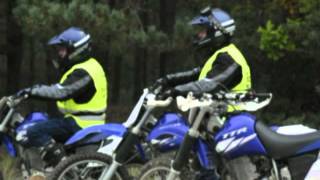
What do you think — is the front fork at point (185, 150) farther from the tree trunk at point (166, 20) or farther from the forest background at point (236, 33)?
the tree trunk at point (166, 20)

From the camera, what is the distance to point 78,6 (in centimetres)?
1221

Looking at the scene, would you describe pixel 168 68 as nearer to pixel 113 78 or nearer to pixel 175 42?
pixel 175 42

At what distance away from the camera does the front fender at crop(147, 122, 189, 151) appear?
623cm

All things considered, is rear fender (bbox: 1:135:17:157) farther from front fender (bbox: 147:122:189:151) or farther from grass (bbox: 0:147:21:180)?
front fender (bbox: 147:122:189:151)

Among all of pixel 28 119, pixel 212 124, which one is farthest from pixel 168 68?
pixel 212 124

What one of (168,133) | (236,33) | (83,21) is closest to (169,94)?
(168,133)

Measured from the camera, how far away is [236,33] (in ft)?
46.1

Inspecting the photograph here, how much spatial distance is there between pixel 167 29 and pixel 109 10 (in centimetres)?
314

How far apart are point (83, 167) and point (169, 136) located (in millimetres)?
987

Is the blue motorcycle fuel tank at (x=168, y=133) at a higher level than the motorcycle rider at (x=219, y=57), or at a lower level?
lower

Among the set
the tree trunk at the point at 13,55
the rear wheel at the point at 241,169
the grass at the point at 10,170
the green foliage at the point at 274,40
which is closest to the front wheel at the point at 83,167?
the rear wheel at the point at 241,169

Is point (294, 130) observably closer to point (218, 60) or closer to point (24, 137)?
point (218, 60)

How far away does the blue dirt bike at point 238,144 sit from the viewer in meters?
4.80

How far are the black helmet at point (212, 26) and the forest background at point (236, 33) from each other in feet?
16.2
